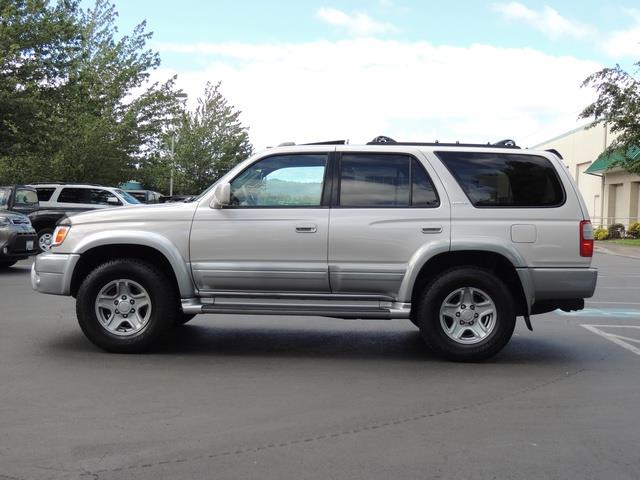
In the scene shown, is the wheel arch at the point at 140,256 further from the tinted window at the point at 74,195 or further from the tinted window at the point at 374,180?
the tinted window at the point at 74,195

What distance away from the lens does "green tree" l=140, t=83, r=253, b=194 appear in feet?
169

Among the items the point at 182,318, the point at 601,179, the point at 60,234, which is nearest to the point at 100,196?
the point at 182,318

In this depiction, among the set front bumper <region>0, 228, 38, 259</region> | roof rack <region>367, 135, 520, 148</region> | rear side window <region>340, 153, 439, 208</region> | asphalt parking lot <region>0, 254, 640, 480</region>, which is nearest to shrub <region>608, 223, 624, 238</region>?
front bumper <region>0, 228, 38, 259</region>

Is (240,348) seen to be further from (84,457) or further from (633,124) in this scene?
(633,124)

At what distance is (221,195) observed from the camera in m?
6.85

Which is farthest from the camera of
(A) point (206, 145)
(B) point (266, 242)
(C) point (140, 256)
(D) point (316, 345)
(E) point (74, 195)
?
(A) point (206, 145)

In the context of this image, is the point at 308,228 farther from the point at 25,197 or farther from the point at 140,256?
the point at 25,197

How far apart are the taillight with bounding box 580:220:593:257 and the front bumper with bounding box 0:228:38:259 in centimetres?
1139

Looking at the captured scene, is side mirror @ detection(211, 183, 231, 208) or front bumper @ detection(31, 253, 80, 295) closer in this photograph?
side mirror @ detection(211, 183, 231, 208)

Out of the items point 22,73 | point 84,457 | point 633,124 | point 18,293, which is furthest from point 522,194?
point 633,124

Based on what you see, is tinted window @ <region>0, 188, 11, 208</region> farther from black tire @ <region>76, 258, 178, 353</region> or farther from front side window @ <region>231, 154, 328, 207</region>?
front side window @ <region>231, 154, 328, 207</region>

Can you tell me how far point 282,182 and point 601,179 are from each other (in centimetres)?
3709

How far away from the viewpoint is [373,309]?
6793 mm

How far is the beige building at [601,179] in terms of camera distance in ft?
121
